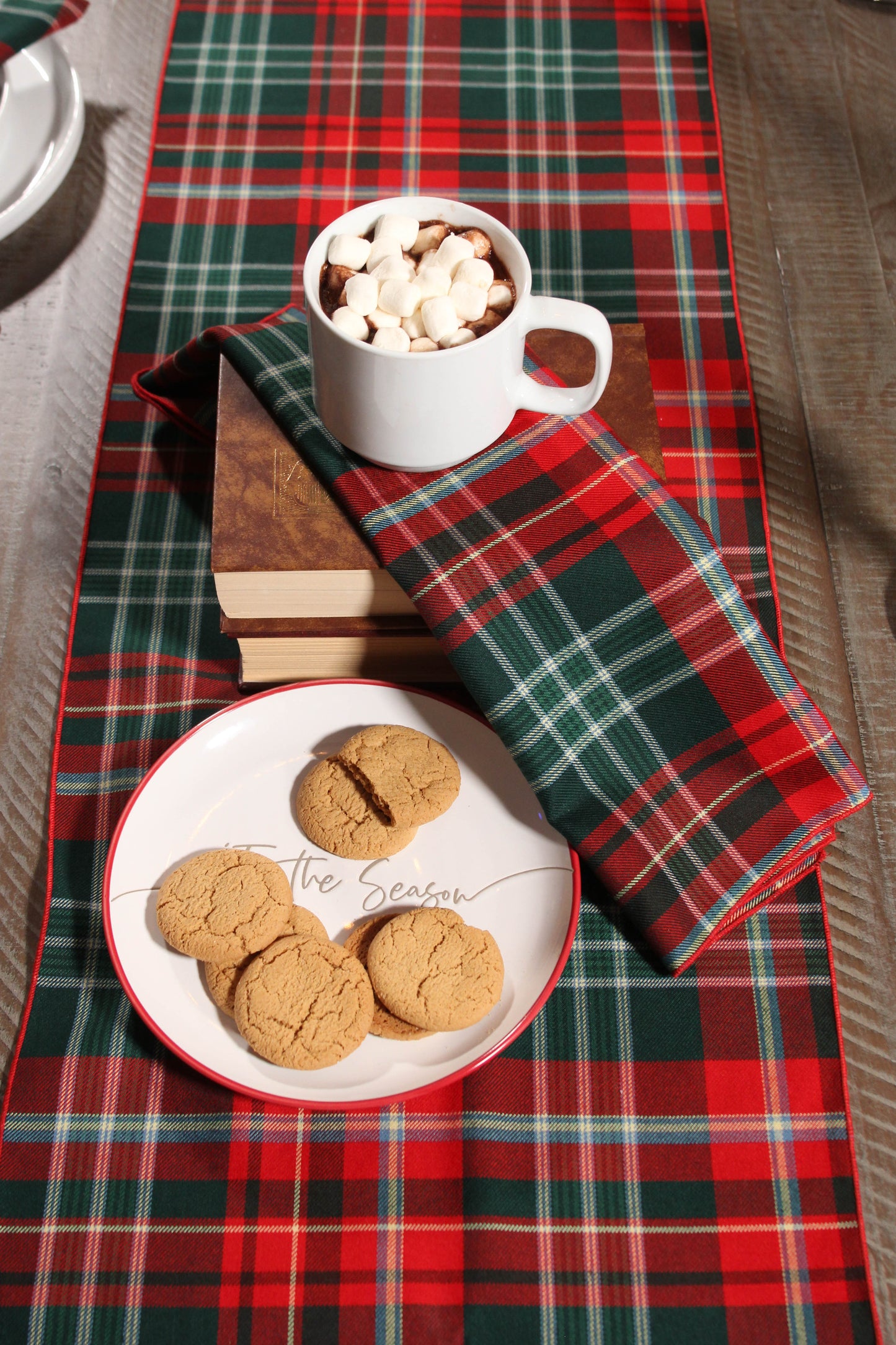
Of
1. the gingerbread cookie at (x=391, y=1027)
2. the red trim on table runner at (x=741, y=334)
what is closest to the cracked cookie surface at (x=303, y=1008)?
the gingerbread cookie at (x=391, y=1027)

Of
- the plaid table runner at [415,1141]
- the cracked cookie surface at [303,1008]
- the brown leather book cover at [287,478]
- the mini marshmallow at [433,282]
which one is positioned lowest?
the plaid table runner at [415,1141]

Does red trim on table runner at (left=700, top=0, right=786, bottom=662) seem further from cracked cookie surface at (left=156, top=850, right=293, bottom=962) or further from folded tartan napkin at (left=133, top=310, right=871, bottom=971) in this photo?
cracked cookie surface at (left=156, top=850, right=293, bottom=962)

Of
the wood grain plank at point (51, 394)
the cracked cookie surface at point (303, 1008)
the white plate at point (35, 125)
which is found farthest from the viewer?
the white plate at point (35, 125)

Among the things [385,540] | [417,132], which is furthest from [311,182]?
[385,540]

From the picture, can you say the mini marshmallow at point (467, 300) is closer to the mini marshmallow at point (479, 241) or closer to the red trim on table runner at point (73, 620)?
the mini marshmallow at point (479, 241)

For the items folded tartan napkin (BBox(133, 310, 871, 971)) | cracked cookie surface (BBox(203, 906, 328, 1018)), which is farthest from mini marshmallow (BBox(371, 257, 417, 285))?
cracked cookie surface (BBox(203, 906, 328, 1018))

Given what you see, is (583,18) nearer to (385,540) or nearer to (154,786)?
(385,540)

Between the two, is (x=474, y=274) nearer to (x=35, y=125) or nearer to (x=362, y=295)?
(x=362, y=295)

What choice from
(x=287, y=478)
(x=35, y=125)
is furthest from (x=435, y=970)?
(x=35, y=125)
